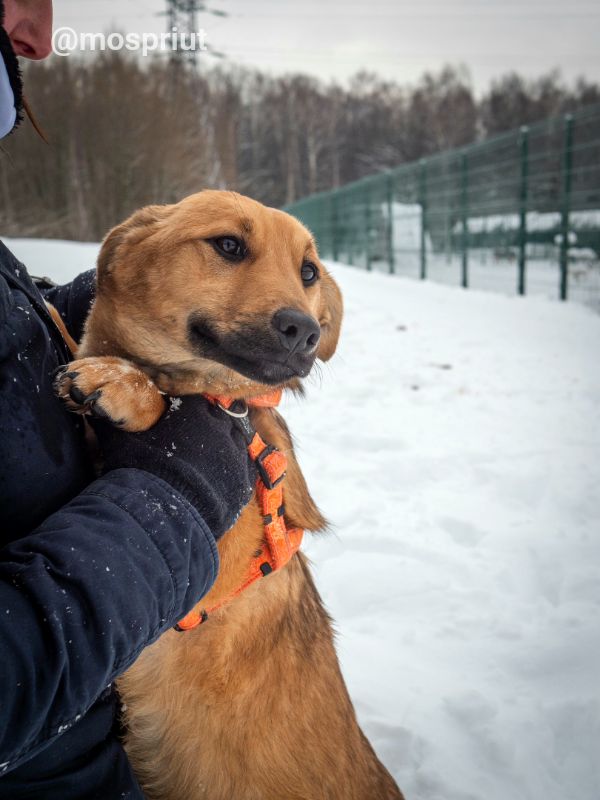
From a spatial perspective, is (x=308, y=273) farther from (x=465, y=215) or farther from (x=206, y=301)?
(x=465, y=215)

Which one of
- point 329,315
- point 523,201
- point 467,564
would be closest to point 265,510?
point 329,315

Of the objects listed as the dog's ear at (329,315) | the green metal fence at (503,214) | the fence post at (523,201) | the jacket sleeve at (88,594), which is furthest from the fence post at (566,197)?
the jacket sleeve at (88,594)

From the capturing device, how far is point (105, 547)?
2.83 feet

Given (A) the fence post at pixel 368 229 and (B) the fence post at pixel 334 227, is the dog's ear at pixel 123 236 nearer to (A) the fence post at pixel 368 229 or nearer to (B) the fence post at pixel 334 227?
(A) the fence post at pixel 368 229

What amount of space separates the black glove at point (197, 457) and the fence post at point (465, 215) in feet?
38.9

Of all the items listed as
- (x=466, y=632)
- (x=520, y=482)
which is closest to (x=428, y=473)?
(x=520, y=482)

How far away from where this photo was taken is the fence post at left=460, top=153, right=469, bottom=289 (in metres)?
12.1

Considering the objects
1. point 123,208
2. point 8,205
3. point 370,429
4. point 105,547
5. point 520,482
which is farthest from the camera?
point 123,208

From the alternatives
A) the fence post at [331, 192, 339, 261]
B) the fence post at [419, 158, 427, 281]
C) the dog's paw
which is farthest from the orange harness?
the fence post at [331, 192, 339, 261]

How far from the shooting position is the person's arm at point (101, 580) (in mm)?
735

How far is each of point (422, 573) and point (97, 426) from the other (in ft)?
6.62

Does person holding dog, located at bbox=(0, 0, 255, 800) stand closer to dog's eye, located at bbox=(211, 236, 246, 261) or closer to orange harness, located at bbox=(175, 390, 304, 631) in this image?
orange harness, located at bbox=(175, 390, 304, 631)

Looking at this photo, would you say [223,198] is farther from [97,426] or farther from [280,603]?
[280,603]

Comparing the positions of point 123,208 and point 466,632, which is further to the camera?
point 123,208
